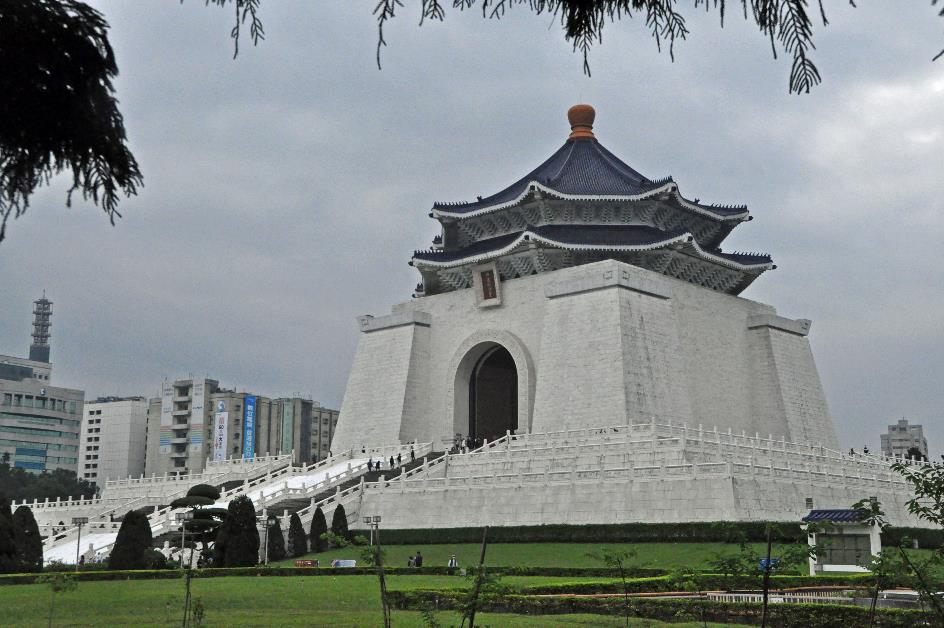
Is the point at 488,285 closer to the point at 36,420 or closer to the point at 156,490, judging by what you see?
the point at 156,490

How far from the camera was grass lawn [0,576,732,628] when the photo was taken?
10773 mm

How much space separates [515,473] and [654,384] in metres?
8.66

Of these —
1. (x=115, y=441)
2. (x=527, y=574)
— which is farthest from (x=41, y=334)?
(x=527, y=574)

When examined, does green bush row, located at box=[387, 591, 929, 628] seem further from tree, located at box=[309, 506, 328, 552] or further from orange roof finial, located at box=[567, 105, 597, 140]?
orange roof finial, located at box=[567, 105, 597, 140]

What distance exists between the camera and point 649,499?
21.6 metres

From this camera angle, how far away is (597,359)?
31641 mm

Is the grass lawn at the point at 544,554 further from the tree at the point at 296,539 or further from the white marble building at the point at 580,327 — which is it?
the white marble building at the point at 580,327

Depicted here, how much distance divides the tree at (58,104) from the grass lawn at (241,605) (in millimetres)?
7429

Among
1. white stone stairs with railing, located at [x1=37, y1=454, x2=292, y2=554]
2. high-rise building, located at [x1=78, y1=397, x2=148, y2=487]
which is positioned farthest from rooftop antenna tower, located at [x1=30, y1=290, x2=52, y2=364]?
white stone stairs with railing, located at [x1=37, y1=454, x2=292, y2=554]

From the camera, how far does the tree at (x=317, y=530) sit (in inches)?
915

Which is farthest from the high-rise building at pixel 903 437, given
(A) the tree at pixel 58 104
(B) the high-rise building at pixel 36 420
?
(A) the tree at pixel 58 104

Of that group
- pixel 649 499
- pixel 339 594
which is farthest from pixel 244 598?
pixel 649 499

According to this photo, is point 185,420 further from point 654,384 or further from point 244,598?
point 244,598

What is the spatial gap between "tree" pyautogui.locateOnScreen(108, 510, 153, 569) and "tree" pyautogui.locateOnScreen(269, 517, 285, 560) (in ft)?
10.8
